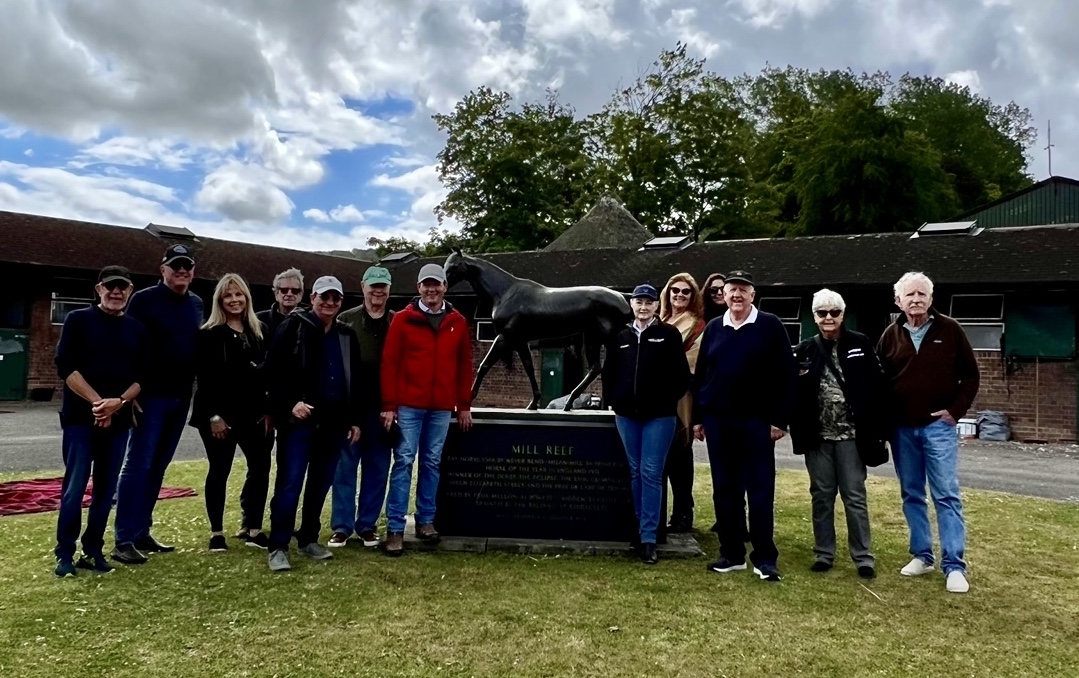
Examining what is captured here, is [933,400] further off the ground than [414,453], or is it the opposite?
[933,400]

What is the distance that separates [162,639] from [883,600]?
415 cm

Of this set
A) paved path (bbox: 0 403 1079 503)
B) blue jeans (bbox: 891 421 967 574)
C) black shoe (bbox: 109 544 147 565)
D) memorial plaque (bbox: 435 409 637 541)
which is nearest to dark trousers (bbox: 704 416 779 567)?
memorial plaque (bbox: 435 409 637 541)

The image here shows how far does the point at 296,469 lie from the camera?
530cm

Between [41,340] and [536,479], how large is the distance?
21.3 metres

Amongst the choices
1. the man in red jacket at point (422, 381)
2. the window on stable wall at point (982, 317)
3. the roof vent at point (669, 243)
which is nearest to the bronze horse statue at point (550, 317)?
the man in red jacket at point (422, 381)

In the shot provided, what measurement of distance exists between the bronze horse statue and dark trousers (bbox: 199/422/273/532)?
69.9 inches

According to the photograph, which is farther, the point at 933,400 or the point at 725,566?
the point at 725,566

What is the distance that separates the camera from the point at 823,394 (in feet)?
17.6

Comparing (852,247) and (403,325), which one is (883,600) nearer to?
(403,325)

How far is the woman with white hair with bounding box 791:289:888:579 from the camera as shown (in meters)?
5.25

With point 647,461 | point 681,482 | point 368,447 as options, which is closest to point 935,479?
point 647,461

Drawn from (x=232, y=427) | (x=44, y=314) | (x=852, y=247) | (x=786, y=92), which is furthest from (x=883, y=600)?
(x=786, y=92)

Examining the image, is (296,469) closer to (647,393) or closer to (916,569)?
(647,393)

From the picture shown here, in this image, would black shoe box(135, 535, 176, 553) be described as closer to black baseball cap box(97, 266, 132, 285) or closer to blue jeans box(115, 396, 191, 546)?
blue jeans box(115, 396, 191, 546)
